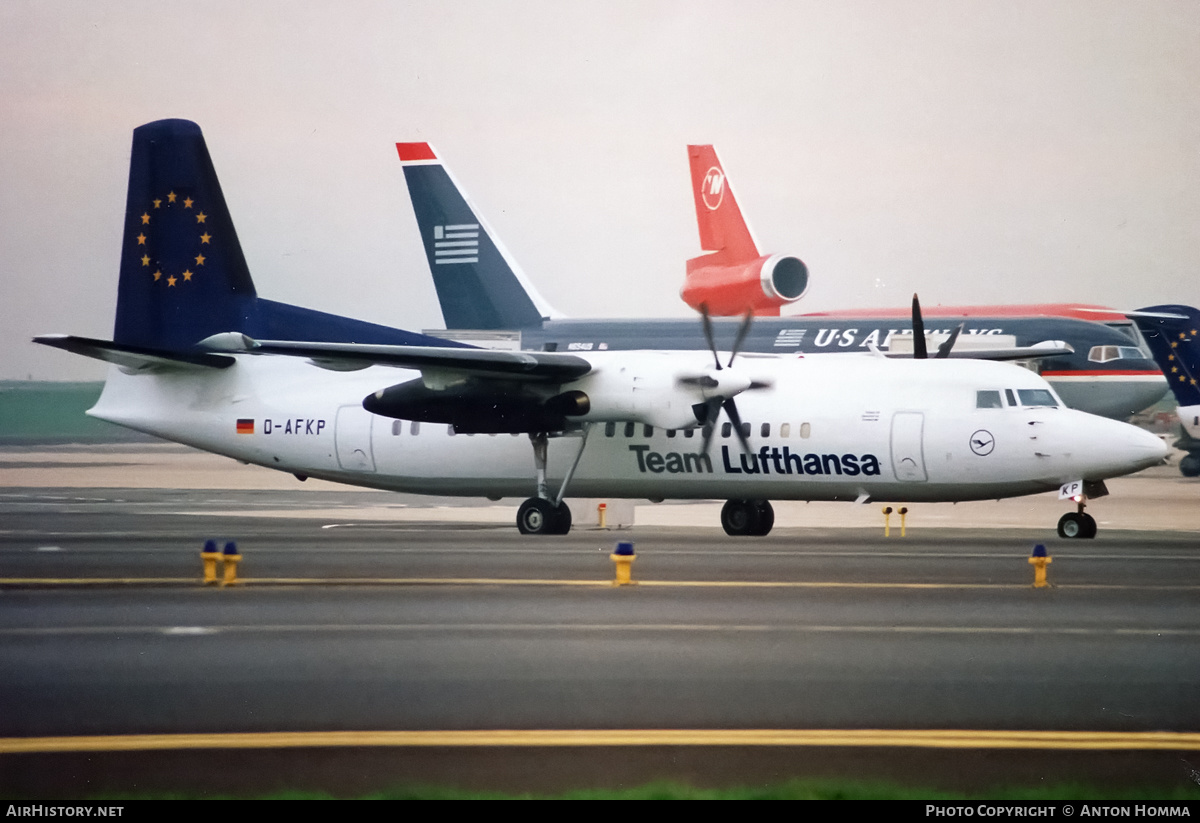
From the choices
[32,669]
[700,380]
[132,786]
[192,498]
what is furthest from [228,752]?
[192,498]

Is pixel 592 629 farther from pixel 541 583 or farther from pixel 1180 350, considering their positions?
pixel 1180 350

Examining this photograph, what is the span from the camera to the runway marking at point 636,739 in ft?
28.6

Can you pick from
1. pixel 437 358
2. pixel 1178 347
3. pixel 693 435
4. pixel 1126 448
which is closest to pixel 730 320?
pixel 1178 347

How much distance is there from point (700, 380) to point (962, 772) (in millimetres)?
15588

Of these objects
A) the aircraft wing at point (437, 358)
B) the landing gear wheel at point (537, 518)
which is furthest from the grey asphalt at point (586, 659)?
the landing gear wheel at point (537, 518)

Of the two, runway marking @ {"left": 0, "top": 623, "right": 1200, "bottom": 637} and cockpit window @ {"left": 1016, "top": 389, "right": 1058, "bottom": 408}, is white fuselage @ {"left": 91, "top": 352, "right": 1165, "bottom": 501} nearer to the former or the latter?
cockpit window @ {"left": 1016, "top": 389, "right": 1058, "bottom": 408}

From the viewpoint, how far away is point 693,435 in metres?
24.6

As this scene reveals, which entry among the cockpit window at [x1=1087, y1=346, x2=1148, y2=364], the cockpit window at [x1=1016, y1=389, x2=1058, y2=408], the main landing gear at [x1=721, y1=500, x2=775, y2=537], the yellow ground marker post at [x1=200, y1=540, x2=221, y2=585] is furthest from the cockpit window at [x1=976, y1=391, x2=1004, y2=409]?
the yellow ground marker post at [x1=200, y1=540, x2=221, y2=585]

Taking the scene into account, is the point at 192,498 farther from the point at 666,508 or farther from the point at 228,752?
the point at 228,752

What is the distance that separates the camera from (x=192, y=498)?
121ft

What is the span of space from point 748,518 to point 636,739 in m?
16.9

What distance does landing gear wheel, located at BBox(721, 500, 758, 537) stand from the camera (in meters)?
25.7

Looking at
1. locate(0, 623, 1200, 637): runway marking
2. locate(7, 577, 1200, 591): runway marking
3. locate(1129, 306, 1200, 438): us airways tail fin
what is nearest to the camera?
locate(0, 623, 1200, 637): runway marking

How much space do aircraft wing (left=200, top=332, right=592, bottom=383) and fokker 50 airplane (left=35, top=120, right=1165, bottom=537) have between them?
1.9 inches
